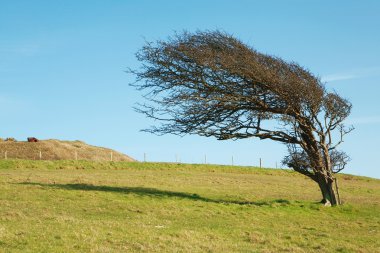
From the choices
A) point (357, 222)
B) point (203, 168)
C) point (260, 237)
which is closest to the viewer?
point (260, 237)

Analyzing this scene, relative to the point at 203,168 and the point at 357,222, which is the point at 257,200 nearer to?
the point at 357,222

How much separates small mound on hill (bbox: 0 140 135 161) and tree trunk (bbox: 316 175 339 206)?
44.5m

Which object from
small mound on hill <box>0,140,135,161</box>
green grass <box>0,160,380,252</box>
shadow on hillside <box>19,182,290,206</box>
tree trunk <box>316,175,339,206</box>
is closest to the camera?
green grass <box>0,160,380,252</box>

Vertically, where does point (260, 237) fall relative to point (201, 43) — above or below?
below

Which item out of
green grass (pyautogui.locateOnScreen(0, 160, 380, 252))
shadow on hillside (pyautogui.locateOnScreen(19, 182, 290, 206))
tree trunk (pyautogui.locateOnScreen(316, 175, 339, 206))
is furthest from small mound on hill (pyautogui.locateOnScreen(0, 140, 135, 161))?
tree trunk (pyautogui.locateOnScreen(316, 175, 339, 206))

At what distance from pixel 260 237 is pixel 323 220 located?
878 cm

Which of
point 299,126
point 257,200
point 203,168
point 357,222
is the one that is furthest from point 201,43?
point 203,168

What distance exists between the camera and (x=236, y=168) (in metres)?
63.7

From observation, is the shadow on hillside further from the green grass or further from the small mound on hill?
the small mound on hill

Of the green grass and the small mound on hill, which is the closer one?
the green grass

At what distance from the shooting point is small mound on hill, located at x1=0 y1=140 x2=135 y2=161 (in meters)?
69.6

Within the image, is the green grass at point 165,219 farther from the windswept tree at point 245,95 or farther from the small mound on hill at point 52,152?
the small mound on hill at point 52,152

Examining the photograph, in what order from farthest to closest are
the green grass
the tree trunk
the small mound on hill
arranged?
the small mound on hill < the tree trunk < the green grass

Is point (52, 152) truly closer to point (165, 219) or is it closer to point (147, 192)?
point (147, 192)
